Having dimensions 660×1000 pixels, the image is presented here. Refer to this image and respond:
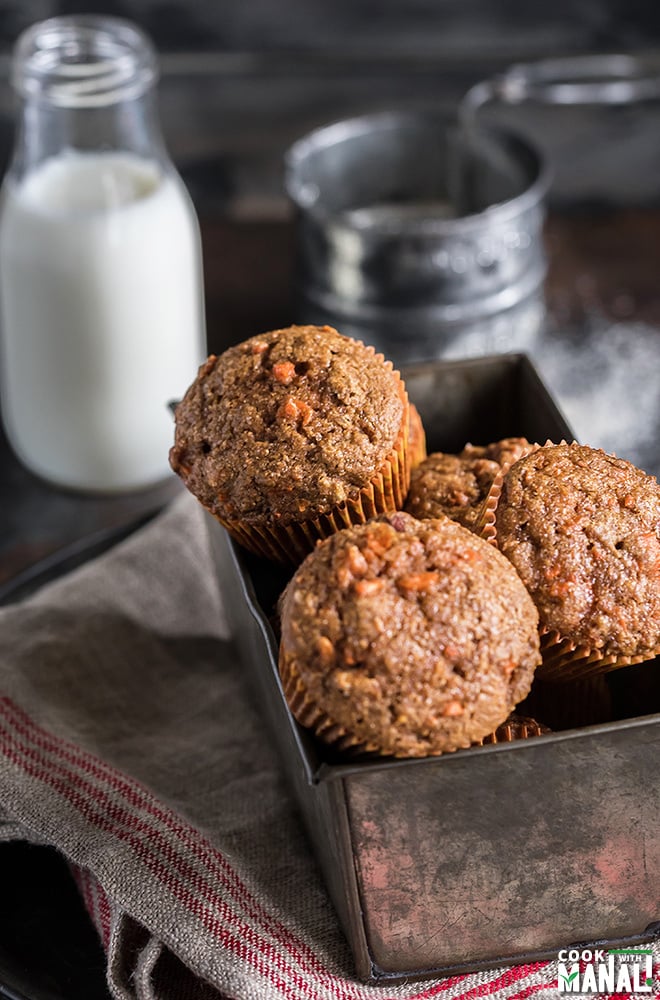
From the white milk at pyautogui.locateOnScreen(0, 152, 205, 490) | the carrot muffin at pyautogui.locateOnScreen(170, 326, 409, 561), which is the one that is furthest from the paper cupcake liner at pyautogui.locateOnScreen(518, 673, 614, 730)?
the white milk at pyautogui.locateOnScreen(0, 152, 205, 490)

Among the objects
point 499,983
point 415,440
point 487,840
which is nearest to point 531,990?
point 499,983

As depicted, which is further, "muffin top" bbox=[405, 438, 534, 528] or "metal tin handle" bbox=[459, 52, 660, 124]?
"metal tin handle" bbox=[459, 52, 660, 124]

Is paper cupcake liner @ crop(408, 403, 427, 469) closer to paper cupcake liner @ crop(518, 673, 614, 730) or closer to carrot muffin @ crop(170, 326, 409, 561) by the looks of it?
carrot muffin @ crop(170, 326, 409, 561)

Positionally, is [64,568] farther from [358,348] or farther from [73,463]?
[358,348]

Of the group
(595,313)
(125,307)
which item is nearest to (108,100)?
(125,307)

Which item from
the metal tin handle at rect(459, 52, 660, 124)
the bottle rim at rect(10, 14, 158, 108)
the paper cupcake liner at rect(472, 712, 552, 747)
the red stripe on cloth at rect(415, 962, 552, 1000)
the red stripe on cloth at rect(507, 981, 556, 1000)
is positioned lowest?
the red stripe on cloth at rect(507, 981, 556, 1000)

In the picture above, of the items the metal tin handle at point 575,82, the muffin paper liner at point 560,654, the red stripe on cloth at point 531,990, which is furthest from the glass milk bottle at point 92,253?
the red stripe on cloth at point 531,990

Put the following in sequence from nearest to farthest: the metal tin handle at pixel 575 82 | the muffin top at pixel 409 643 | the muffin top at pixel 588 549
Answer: the muffin top at pixel 409 643, the muffin top at pixel 588 549, the metal tin handle at pixel 575 82

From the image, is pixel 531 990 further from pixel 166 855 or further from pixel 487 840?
pixel 166 855

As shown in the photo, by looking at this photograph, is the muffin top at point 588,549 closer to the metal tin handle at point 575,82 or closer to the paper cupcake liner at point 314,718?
the paper cupcake liner at point 314,718
